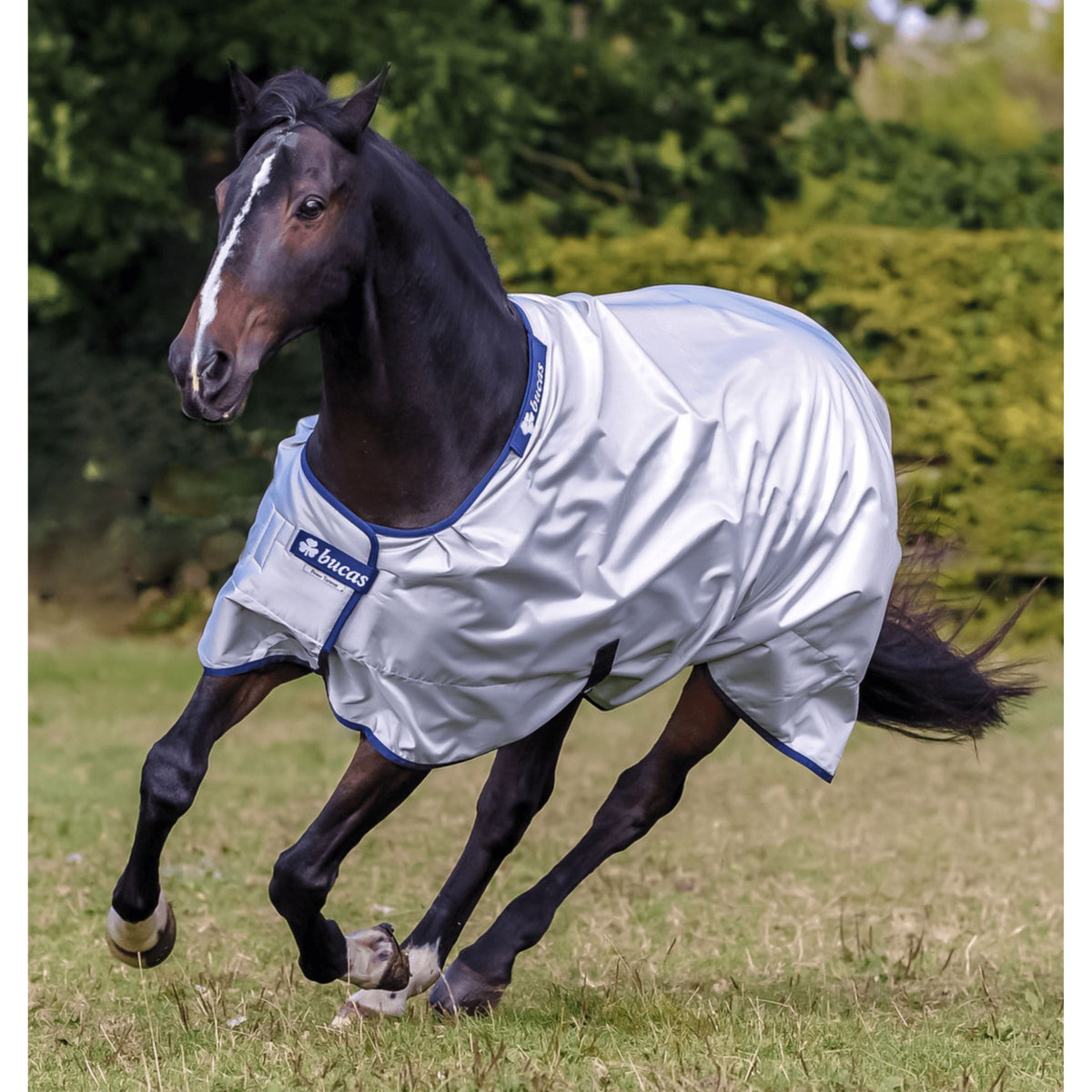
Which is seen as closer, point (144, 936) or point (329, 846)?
point (329, 846)

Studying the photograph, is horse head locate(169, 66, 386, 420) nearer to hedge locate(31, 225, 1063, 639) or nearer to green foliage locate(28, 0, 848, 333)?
green foliage locate(28, 0, 848, 333)

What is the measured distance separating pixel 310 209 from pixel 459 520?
74cm

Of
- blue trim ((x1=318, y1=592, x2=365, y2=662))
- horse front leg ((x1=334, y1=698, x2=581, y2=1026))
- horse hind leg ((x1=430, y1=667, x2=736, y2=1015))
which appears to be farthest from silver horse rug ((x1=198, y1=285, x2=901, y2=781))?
horse front leg ((x1=334, y1=698, x2=581, y2=1026))

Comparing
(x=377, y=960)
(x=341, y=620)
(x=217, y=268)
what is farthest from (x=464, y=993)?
(x=217, y=268)

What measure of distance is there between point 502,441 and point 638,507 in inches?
14.3

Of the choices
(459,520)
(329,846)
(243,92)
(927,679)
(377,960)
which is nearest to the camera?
(243,92)

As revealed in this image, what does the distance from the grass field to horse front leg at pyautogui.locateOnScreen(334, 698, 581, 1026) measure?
145mm

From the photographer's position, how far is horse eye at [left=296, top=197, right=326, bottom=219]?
328 cm

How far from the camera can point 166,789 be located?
3709mm

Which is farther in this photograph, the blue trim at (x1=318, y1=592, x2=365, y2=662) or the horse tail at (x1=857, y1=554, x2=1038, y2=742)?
the horse tail at (x1=857, y1=554, x2=1038, y2=742)

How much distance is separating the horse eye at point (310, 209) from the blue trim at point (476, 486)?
25.9 inches

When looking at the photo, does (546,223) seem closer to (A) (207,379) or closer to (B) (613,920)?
(B) (613,920)

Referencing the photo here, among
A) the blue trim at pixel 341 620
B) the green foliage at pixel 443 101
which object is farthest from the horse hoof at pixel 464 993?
the green foliage at pixel 443 101

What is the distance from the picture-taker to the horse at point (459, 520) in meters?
3.38
